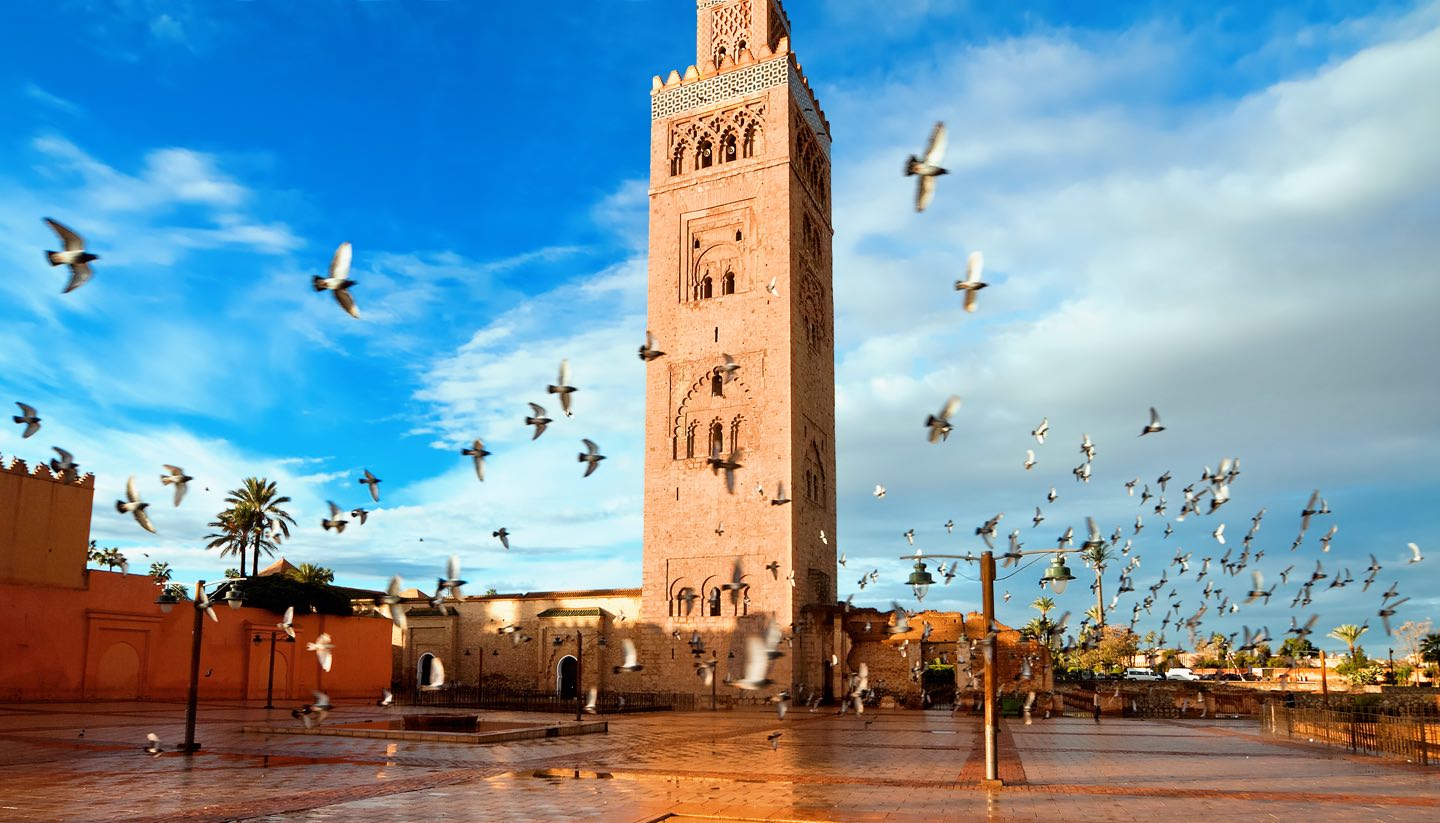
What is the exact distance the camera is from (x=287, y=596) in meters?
39.4

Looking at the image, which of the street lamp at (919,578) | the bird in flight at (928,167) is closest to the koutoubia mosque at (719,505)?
the street lamp at (919,578)

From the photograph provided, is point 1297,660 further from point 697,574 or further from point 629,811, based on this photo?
point 629,811

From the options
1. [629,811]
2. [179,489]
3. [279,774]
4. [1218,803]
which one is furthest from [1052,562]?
[179,489]

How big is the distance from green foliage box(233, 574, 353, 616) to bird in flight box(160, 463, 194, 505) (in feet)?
81.8

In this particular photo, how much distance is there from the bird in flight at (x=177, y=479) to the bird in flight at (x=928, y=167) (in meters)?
10.6

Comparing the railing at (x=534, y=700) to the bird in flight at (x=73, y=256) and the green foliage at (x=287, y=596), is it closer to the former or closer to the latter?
the green foliage at (x=287, y=596)

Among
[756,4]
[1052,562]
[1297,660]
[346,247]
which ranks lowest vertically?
[1297,660]

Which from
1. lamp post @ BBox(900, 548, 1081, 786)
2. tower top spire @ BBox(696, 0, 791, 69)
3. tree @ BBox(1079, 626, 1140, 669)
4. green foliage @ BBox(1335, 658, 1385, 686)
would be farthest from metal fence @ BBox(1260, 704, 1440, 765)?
tree @ BBox(1079, 626, 1140, 669)

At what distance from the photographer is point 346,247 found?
9.84m

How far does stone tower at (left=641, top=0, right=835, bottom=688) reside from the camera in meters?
40.3

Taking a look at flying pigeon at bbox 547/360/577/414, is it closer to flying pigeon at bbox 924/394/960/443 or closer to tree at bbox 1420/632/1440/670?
flying pigeon at bbox 924/394/960/443

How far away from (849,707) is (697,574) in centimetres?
834

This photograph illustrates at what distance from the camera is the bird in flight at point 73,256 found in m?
9.67

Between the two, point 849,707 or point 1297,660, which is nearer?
point 849,707
